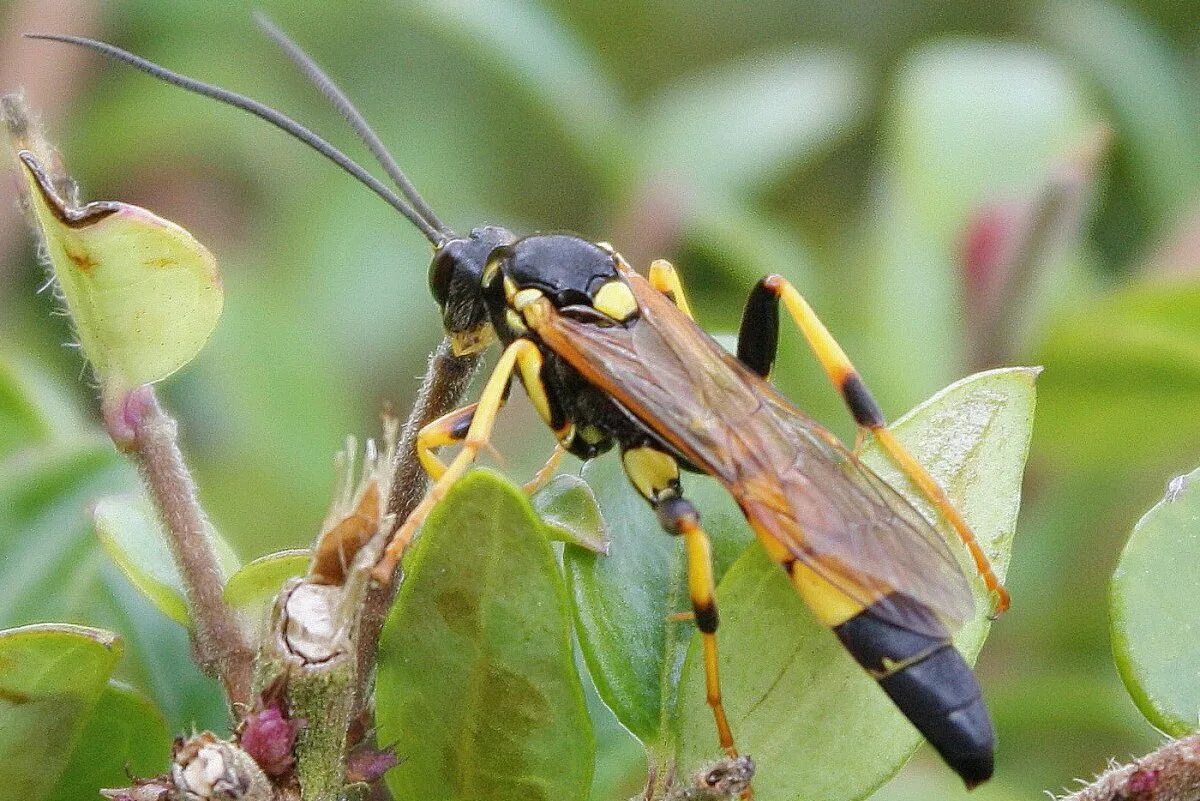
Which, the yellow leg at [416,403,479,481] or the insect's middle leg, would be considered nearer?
the insect's middle leg

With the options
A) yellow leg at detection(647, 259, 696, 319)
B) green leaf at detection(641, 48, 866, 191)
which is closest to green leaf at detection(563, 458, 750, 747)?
yellow leg at detection(647, 259, 696, 319)

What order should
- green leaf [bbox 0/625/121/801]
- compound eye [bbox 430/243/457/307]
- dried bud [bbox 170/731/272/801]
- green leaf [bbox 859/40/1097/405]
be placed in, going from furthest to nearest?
1. green leaf [bbox 859/40/1097/405]
2. compound eye [bbox 430/243/457/307]
3. green leaf [bbox 0/625/121/801]
4. dried bud [bbox 170/731/272/801]

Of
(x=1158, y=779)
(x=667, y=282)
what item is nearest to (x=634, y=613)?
(x=1158, y=779)

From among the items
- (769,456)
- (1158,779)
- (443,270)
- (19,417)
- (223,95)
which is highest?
(223,95)

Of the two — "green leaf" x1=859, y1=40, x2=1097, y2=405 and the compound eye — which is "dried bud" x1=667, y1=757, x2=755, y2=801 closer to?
the compound eye

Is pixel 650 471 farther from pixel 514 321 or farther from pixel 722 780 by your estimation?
pixel 722 780

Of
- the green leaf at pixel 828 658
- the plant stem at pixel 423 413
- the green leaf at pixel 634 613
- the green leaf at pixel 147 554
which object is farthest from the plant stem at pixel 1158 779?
the green leaf at pixel 147 554
